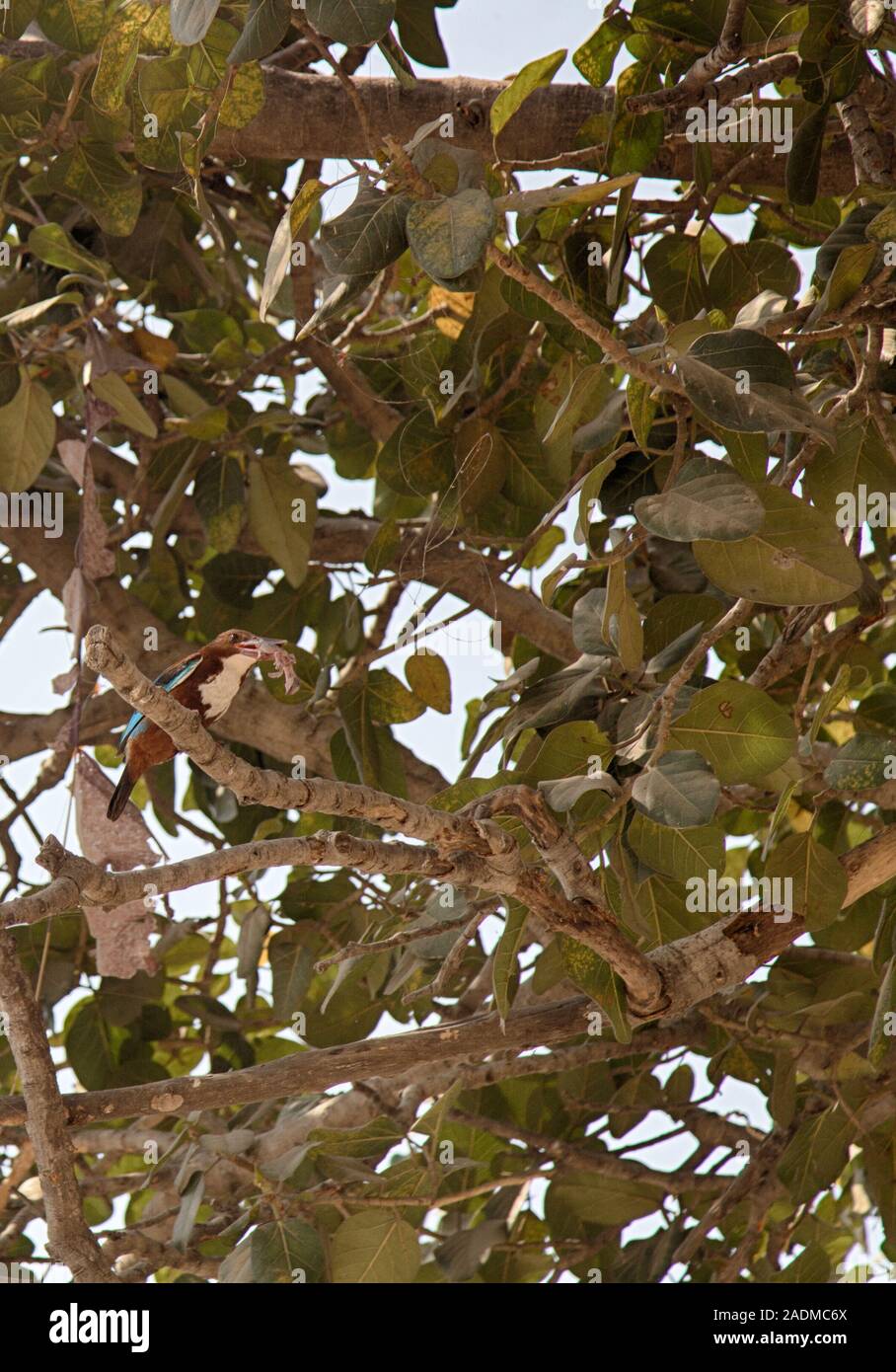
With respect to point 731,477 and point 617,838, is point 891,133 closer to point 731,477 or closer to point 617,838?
point 731,477

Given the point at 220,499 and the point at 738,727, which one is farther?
the point at 220,499

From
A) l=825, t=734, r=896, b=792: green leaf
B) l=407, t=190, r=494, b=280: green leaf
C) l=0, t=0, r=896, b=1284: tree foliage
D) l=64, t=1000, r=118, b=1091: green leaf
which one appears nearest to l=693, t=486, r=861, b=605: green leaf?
l=0, t=0, r=896, b=1284: tree foliage

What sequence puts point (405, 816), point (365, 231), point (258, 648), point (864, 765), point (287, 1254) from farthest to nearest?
point (287, 1254) → point (864, 765) → point (258, 648) → point (365, 231) → point (405, 816)

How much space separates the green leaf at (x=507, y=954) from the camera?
1.33 m

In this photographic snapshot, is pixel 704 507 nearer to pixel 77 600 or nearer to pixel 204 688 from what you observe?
pixel 204 688

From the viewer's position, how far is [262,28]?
1305 millimetres

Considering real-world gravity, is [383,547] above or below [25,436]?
below

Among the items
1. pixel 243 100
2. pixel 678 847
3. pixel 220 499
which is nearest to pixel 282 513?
pixel 220 499

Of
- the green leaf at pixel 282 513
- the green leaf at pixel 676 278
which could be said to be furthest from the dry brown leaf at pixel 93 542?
the green leaf at pixel 676 278

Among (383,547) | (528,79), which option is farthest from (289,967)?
(528,79)

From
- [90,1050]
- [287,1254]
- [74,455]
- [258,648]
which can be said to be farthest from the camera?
[90,1050]

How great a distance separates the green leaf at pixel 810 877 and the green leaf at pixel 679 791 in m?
0.27

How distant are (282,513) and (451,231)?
0.93 meters

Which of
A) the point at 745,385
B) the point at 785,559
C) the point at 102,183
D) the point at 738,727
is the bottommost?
the point at 738,727
